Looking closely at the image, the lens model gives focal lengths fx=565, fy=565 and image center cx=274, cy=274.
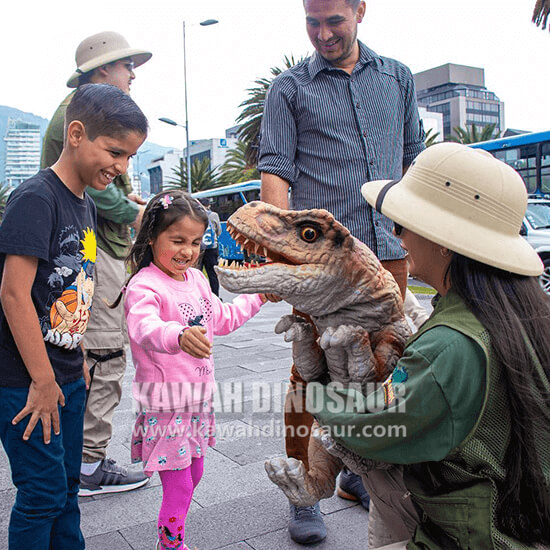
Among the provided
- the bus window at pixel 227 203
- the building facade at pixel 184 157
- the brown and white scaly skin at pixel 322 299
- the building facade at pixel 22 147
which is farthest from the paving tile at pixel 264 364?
the building facade at pixel 22 147

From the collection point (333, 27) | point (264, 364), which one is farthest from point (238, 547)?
point (264, 364)

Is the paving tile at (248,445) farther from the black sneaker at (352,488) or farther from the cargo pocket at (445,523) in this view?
the cargo pocket at (445,523)

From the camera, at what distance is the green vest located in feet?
4.14

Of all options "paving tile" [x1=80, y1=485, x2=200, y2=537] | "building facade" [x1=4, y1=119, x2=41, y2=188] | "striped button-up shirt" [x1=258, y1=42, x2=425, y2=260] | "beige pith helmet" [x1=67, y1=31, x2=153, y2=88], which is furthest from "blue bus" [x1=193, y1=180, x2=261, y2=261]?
"building facade" [x1=4, y1=119, x2=41, y2=188]

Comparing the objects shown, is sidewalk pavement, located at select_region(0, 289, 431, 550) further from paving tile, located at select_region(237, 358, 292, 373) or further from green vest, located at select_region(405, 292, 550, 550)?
paving tile, located at select_region(237, 358, 292, 373)

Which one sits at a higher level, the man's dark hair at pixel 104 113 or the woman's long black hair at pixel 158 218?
the man's dark hair at pixel 104 113

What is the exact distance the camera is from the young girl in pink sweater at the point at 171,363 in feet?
6.95

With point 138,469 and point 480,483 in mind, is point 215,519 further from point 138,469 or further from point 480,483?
point 480,483

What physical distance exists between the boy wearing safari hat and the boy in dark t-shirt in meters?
0.77

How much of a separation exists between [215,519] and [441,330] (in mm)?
1739

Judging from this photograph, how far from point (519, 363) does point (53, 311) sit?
1411 millimetres

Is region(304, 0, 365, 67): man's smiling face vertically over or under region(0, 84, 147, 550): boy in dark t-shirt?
over

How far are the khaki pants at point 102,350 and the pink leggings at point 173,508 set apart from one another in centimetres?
82

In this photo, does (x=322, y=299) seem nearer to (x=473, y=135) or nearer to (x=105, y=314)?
(x=105, y=314)
